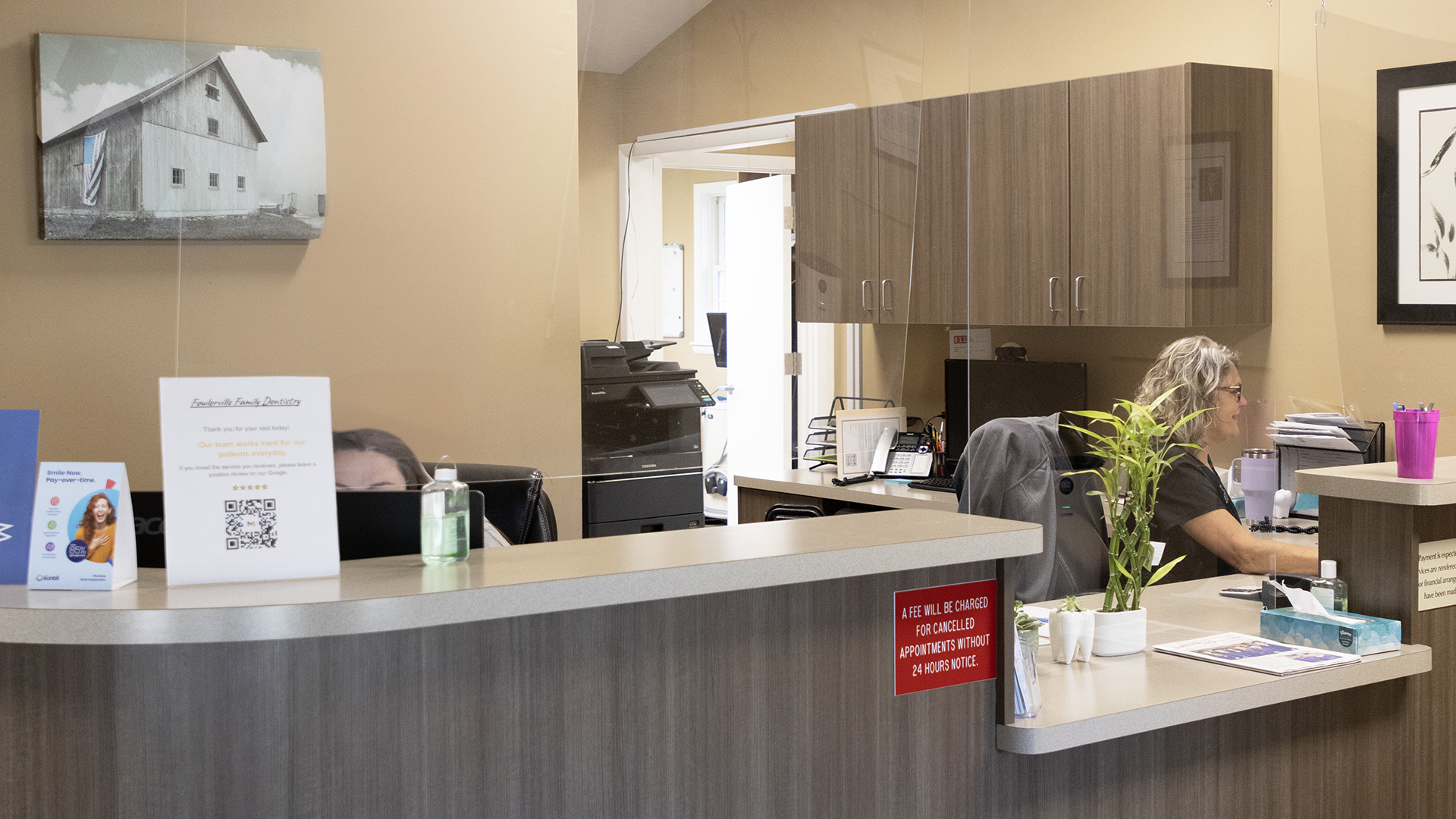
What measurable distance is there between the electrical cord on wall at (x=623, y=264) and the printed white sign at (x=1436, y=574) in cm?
174

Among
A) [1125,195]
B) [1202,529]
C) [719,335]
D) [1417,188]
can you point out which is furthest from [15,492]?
[1125,195]

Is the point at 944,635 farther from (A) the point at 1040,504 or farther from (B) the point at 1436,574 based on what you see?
(A) the point at 1040,504

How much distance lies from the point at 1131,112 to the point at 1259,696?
244cm

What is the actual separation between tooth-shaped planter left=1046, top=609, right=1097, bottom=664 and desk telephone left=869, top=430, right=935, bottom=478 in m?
2.01

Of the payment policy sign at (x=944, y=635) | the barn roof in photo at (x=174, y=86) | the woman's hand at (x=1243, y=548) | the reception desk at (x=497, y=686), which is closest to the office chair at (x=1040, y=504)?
the woman's hand at (x=1243, y=548)

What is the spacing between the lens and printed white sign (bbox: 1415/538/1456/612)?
2.36m

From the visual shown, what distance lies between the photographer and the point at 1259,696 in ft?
6.77

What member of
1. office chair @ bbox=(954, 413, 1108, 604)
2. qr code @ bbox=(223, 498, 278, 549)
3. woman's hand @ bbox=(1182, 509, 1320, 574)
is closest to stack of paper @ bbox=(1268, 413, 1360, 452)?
woman's hand @ bbox=(1182, 509, 1320, 574)

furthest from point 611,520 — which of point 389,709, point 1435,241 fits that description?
point 1435,241

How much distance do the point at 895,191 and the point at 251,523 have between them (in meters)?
2.28

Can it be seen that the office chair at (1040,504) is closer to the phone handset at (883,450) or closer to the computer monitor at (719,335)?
the computer monitor at (719,335)

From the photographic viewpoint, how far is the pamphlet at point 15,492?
1.48m

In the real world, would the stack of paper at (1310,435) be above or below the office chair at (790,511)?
above

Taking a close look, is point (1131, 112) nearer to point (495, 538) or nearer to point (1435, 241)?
point (1435, 241)
